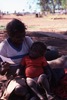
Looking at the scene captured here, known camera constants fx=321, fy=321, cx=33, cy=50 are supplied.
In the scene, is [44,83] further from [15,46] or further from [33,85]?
[15,46]

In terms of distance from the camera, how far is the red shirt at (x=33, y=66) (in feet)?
14.3

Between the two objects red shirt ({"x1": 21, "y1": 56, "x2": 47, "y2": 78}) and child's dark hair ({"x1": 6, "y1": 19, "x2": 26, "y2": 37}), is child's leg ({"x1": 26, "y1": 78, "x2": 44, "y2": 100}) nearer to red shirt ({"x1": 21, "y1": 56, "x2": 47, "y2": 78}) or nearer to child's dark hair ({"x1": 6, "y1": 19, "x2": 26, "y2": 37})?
red shirt ({"x1": 21, "y1": 56, "x2": 47, "y2": 78})

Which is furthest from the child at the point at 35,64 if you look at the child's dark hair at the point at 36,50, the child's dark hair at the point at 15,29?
the child's dark hair at the point at 15,29

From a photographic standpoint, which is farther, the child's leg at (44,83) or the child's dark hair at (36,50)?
the child's dark hair at (36,50)

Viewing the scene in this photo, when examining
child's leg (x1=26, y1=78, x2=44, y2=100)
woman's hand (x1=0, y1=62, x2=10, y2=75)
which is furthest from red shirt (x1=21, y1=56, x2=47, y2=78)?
woman's hand (x1=0, y1=62, x2=10, y2=75)

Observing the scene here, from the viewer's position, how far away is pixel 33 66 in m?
4.40

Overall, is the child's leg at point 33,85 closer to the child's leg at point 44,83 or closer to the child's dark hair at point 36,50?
the child's leg at point 44,83

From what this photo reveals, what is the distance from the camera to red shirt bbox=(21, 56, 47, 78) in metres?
4.37

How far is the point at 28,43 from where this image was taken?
4.59 metres

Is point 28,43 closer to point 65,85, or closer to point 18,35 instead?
point 18,35

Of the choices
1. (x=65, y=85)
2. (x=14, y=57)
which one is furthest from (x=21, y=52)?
(x=65, y=85)

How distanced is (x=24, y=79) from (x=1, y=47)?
54cm

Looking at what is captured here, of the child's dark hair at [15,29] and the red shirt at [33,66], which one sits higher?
the child's dark hair at [15,29]

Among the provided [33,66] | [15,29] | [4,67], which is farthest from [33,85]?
[15,29]
